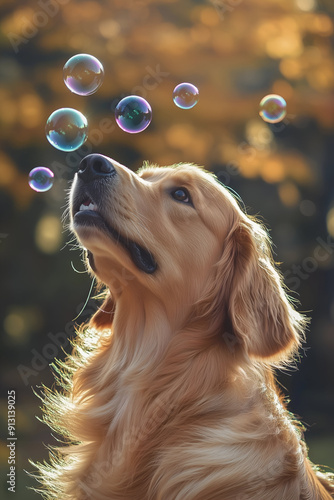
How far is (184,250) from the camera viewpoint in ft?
8.76

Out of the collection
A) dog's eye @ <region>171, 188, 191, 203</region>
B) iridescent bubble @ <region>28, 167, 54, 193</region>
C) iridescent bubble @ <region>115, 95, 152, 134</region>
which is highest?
iridescent bubble @ <region>115, 95, 152, 134</region>

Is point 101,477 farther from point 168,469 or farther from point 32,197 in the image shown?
point 32,197

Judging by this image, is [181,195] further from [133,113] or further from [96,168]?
[133,113]

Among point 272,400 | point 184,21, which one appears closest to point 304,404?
point 272,400

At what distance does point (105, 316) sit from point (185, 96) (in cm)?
177

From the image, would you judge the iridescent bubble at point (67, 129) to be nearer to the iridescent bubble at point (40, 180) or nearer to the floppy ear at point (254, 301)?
the iridescent bubble at point (40, 180)

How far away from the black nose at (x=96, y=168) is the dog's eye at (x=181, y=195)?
1.12 ft

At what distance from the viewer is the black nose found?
8.31 ft

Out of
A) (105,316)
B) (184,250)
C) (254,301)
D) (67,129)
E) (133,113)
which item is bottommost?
(254,301)

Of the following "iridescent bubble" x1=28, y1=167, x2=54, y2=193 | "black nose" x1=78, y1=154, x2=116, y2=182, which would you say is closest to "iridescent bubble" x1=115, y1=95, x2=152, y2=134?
"iridescent bubble" x1=28, y1=167, x2=54, y2=193

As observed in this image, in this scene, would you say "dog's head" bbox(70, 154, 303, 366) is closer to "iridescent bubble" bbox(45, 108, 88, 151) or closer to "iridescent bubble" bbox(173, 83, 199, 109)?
"iridescent bubble" bbox(45, 108, 88, 151)

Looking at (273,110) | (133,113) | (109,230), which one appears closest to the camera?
(109,230)

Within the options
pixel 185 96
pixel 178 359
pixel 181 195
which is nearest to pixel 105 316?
pixel 178 359

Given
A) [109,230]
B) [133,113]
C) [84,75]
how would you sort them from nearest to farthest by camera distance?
[109,230] → [133,113] → [84,75]
